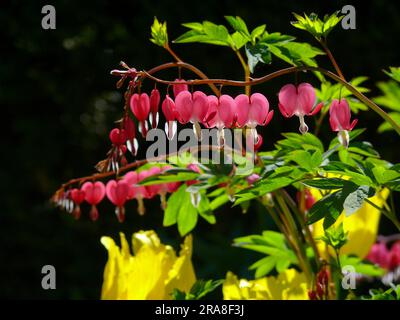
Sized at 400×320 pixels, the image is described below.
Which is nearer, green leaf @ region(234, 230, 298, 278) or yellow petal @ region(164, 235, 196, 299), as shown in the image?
yellow petal @ region(164, 235, 196, 299)

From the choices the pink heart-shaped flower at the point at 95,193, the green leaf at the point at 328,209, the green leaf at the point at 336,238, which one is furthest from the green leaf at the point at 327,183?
the pink heart-shaped flower at the point at 95,193

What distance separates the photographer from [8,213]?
9.53 ft

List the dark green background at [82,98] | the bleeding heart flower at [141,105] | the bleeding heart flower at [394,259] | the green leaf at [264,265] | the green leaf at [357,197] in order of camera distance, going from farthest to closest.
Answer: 1. the dark green background at [82,98]
2. the bleeding heart flower at [394,259]
3. the green leaf at [264,265]
4. the bleeding heart flower at [141,105]
5. the green leaf at [357,197]

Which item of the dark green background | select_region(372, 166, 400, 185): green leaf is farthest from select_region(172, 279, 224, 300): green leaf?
the dark green background

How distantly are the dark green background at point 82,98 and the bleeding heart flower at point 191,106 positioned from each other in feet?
5.08

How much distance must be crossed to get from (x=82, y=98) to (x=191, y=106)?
6.50ft

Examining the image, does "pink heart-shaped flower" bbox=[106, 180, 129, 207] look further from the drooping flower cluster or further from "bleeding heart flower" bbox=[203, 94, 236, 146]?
"bleeding heart flower" bbox=[203, 94, 236, 146]

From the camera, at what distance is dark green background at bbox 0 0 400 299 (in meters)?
2.62

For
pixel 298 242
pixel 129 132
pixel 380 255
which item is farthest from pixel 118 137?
pixel 380 255

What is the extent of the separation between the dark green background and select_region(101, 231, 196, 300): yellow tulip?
139 cm

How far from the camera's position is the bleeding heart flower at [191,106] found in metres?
0.95

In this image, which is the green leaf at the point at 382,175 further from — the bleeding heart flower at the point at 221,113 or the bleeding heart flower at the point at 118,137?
the bleeding heart flower at the point at 118,137

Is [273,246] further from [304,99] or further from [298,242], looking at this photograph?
[304,99]
